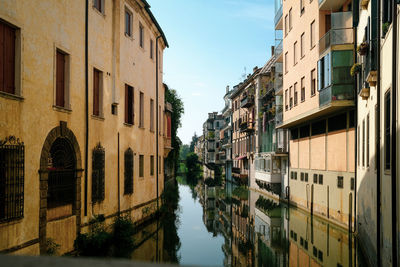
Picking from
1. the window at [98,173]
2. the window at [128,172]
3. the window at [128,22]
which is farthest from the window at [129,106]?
the window at [98,173]

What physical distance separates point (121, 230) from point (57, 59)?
21.2 feet

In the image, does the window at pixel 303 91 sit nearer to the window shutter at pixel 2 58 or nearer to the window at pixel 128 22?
the window at pixel 128 22

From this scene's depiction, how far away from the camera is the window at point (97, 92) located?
13.7 m

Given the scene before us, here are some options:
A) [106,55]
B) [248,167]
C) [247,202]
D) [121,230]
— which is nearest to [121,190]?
[121,230]

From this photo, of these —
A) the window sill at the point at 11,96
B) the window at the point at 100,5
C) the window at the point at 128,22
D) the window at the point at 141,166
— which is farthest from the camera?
the window at the point at 141,166

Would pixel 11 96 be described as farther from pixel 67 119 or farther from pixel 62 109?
pixel 67 119

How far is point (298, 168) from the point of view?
1025 inches

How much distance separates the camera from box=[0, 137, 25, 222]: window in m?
8.17

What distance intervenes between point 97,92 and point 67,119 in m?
3.01

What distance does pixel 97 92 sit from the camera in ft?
45.9

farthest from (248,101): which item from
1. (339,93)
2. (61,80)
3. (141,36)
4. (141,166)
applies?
(61,80)

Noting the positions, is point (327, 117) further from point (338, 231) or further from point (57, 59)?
point (57, 59)

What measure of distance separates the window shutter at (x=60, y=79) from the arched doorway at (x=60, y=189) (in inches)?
28.6

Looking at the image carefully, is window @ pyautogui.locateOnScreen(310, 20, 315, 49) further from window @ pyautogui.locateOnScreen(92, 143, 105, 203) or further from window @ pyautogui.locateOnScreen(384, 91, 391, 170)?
window @ pyautogui.locateOnScreen(92, 143, 105, 203)
